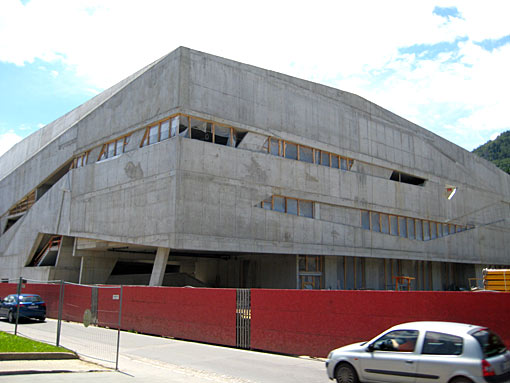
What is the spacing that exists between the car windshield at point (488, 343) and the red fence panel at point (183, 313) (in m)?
8.58

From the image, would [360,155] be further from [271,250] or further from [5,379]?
[5,379]

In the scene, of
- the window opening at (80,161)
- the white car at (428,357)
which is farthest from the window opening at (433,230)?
the white car at (428,357)

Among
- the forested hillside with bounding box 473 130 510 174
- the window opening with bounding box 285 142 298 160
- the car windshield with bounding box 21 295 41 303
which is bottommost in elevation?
the car windshield with bounding box 21 295 41 303

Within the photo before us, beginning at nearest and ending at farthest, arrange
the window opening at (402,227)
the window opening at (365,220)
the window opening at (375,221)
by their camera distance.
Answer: the window opening at (365,220) → the window opening at (375,221) → the window opening at (402,227)

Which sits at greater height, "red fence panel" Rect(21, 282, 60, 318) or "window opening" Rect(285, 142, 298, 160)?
"window opening" Rect(285, 142, 298, 160)

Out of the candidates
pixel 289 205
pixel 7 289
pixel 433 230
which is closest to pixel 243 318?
pixel 289 205

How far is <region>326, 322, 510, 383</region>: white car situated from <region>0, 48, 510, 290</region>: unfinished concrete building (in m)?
16.5

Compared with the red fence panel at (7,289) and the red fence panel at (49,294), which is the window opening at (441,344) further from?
the red fence panel at (7,289)

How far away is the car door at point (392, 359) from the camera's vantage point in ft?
27.4

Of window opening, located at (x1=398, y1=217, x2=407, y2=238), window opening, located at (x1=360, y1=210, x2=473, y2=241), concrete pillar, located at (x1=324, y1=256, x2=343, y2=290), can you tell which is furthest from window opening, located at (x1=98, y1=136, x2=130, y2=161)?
window opening, located at (x1=398, y1=217, x2=407, y2=238)

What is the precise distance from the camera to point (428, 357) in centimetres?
813

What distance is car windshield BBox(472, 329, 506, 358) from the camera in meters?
7.73

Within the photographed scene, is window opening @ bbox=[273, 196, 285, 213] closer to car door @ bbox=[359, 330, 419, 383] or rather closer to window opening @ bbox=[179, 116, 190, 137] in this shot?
window opening @ bbox=[179, 116, 190, 137]

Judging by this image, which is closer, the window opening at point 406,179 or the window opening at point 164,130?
the window opening at point 164,130
